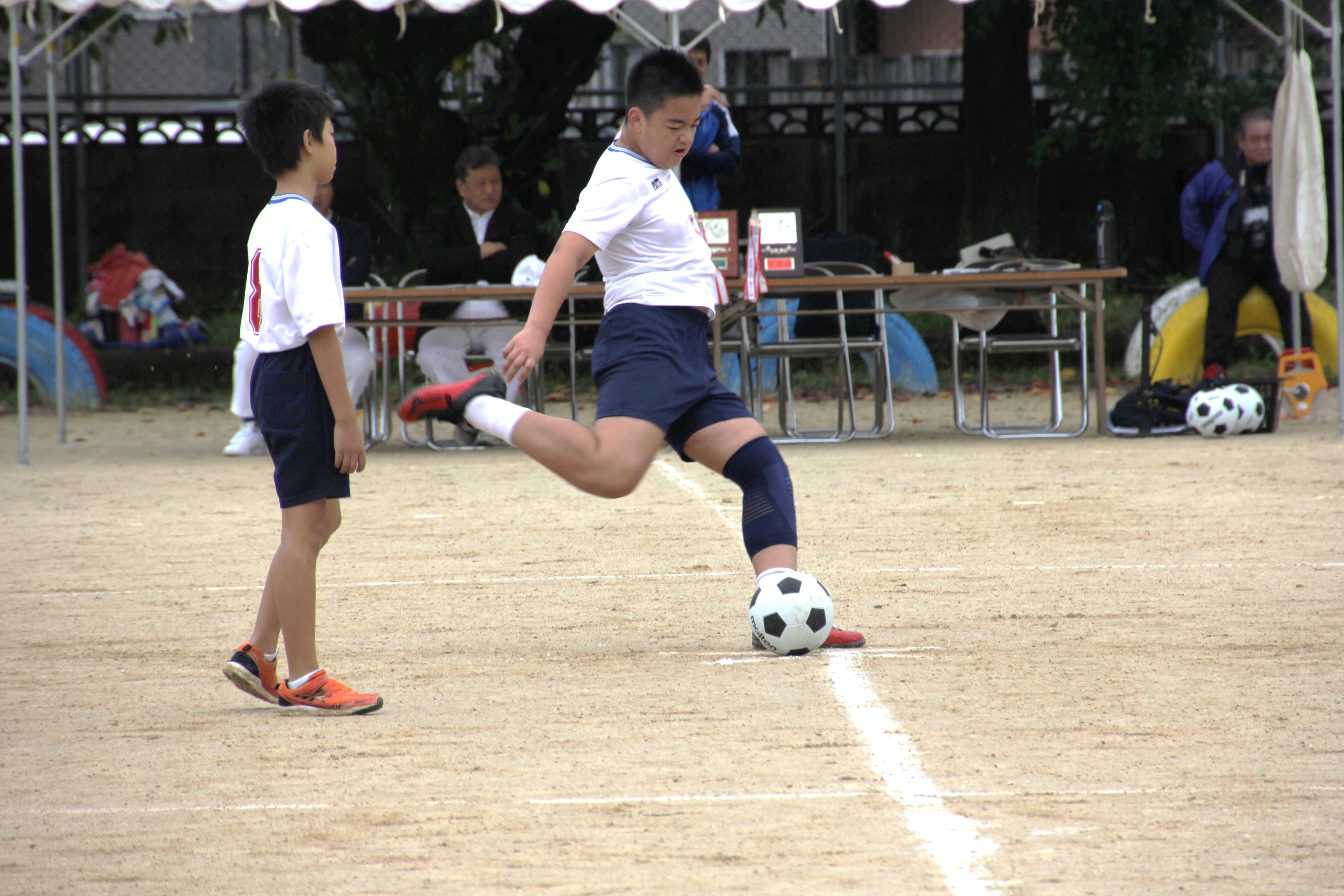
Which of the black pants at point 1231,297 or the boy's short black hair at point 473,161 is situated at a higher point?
the boy's short black hair at point 473,161

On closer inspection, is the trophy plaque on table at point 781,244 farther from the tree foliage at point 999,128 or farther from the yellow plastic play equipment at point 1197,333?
the tree foliage at point 999,128

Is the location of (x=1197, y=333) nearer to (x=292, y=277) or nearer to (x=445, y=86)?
(x=445, y=86)

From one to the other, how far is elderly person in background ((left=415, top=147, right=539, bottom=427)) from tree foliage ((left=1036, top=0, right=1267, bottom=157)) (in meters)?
6.59

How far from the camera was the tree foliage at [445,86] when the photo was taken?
45.0 ft

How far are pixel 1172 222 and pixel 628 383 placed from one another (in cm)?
1388

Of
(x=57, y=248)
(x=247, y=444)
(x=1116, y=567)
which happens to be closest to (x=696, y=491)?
(x=1116, y=567)

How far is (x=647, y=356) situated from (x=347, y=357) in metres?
6.21

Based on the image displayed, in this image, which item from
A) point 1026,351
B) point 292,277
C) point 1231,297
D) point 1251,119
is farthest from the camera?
point 1231,297

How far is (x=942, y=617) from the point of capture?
508 centimetres

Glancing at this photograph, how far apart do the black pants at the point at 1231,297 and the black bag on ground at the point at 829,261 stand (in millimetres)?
2346

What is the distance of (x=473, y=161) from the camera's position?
34.3ft

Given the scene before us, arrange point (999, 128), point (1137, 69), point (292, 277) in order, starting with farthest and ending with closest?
point (999, 128) < point (1137, 69) < point (292, 277)

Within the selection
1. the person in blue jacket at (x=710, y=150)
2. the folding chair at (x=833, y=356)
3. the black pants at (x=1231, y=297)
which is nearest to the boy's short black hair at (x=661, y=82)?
the folding chair at (x=833, y=356)

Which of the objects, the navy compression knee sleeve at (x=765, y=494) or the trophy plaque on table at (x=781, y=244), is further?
the trophy plaque on table at (x=781, y=244)
